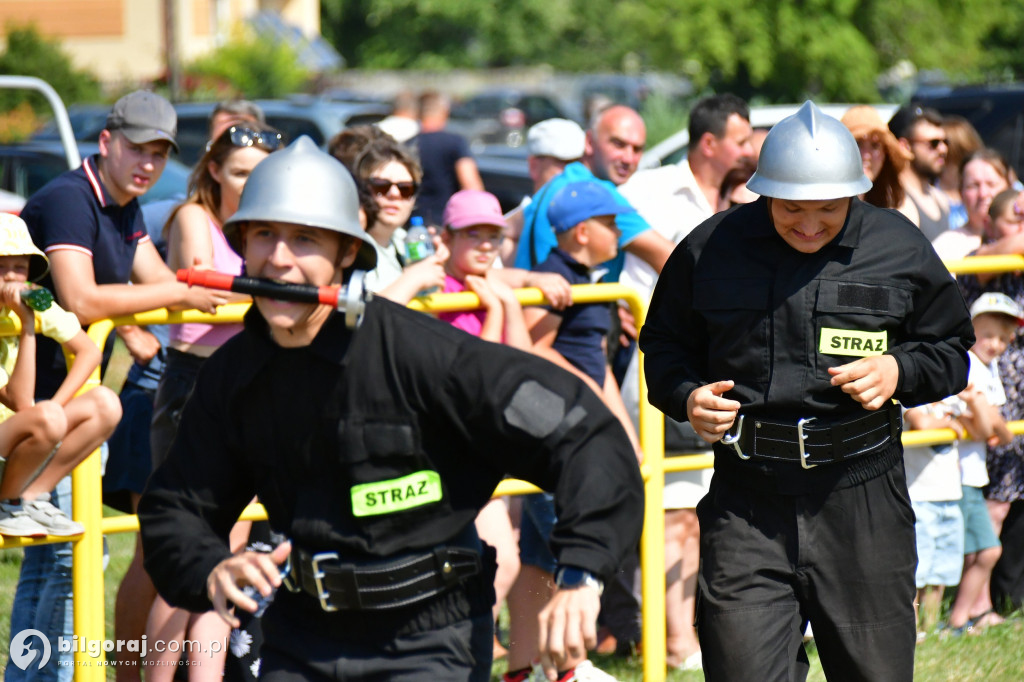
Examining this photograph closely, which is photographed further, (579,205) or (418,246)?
(579,205)

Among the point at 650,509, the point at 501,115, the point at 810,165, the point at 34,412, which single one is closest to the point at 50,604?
the point at 34,412

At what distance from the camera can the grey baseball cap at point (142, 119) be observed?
486 centimetres

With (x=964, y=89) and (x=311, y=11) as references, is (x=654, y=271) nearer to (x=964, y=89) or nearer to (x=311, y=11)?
(x=964, y=89)

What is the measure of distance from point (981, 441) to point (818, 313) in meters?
2.44

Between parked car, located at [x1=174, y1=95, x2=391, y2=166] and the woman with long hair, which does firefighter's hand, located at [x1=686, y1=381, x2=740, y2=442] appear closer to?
the woman with long hair

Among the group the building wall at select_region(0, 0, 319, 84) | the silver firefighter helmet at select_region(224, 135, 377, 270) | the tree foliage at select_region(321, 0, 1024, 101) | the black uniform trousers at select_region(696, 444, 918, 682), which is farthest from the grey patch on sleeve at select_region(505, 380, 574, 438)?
the building wall at select_region(0, 0, 319, 84)

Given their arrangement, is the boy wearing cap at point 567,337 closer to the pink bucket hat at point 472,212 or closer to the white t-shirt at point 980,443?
the pink bucket hat at point 472,212

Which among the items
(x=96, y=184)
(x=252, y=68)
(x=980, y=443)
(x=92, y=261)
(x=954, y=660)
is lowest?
(x=954, y=660)

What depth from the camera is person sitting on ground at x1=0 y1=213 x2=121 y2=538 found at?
13.5 feet

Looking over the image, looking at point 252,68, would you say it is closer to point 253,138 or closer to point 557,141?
point 557,141

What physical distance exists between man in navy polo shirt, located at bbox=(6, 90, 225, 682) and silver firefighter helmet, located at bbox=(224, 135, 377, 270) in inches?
68.1

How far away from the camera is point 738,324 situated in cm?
387

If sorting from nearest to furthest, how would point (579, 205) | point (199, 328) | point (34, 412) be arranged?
point (34, 412) → point (199, 328) → point (579, 205)

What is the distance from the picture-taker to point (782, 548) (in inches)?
153
